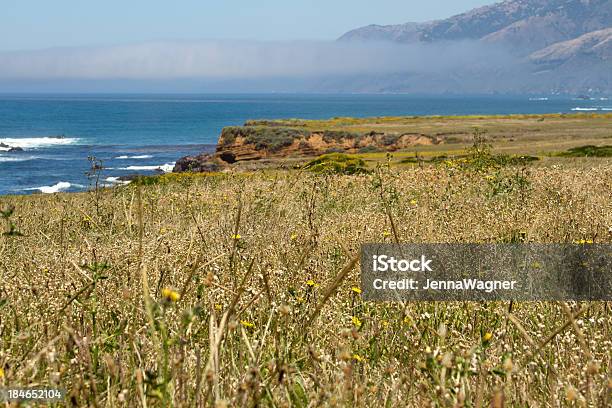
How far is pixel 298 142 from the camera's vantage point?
1905 inches

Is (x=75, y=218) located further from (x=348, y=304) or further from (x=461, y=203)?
(x=348, y=304)

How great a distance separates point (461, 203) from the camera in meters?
8.04

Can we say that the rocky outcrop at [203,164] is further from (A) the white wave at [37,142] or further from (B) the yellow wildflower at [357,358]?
(A) the white wave at [37,142]

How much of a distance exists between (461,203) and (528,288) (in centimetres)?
341

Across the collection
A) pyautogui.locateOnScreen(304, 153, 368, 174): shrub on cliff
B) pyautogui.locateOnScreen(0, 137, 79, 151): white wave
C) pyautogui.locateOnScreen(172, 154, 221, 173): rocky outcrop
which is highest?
pyautogui.locateOnScreen(304, 153, 368, 174): shrub on cliff

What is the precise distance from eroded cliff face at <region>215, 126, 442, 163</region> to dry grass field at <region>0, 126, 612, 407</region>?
39.8 m

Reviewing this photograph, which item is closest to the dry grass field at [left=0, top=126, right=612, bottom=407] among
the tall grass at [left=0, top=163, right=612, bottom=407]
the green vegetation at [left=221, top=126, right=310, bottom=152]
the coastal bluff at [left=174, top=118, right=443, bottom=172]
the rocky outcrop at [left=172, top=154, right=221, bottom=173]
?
the tall grass at [left=0, top=163, right=612, bottom=407]

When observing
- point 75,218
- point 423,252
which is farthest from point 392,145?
point 423,252
